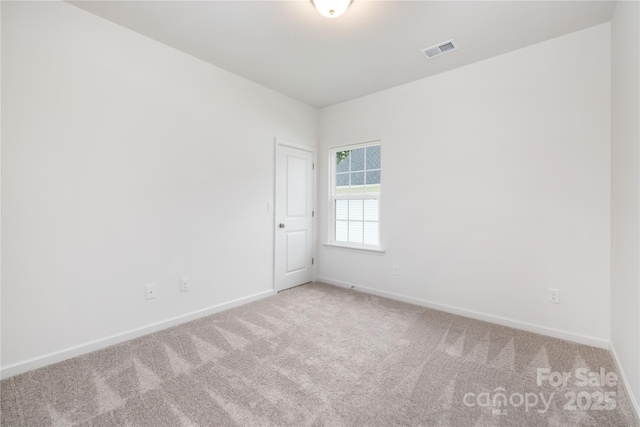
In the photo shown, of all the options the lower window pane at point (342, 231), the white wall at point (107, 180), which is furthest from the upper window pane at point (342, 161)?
the white wall at point (107, 180)

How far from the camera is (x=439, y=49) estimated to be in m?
2.59

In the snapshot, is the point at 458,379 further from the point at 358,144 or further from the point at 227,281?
the point at 358,144

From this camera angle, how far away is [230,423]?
4.81 ft

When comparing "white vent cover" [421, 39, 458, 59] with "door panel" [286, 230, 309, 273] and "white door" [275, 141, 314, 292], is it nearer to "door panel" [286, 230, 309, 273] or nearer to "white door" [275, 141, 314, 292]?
"white door" [275, 141, 314, 292]

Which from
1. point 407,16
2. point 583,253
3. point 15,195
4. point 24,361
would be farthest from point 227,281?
point 583,253

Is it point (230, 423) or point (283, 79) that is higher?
point (283, 79)

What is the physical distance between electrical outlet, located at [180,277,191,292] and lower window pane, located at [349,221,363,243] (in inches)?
85.5

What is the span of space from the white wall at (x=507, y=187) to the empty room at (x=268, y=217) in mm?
19

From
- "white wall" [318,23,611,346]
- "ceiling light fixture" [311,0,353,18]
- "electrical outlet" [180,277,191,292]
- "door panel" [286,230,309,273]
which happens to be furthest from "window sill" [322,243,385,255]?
"ceiling light fixture" [311,0,353,18]

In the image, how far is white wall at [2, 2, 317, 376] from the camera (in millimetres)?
1878

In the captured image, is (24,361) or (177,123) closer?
(24,361)

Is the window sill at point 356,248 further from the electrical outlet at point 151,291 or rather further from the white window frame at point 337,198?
the electrical outlet at point 151,291

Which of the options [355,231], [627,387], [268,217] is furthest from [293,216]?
[627,387]

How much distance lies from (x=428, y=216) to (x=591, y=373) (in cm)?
177
